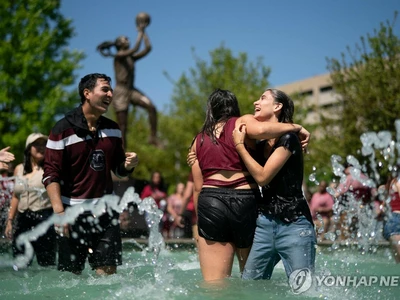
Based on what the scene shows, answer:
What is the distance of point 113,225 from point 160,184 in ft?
27.2

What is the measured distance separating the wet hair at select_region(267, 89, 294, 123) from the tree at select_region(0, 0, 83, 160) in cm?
2023

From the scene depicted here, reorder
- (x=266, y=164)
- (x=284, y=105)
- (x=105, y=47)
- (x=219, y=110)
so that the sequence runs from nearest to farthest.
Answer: (x=266, y=164), (x=284, y=105), (x=219, y=110), (x=105, y=47)

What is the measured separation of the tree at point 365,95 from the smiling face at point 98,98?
1419 centimetres

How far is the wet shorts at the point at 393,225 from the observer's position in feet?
24.1

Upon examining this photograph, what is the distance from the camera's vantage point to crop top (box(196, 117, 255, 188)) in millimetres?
4645

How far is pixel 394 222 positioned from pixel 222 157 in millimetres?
3491

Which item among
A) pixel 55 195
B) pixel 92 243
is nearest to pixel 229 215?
pixel 92 243

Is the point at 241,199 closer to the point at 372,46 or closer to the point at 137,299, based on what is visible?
the point at 137,299

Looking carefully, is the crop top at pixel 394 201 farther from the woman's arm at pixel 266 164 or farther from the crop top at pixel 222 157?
the woman's arm at pixel 266 164

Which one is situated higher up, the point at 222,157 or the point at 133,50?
the point at 133,50

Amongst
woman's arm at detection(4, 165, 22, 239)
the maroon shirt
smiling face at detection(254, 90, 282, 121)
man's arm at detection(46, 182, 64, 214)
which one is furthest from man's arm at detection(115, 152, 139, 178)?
woman's arm at detection(4, 165, 22, 239)

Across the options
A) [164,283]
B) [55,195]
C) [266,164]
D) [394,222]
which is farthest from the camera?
[394,222]

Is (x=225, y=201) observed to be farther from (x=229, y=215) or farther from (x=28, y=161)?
(x=28, y=161)

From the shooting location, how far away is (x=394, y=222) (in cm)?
737
